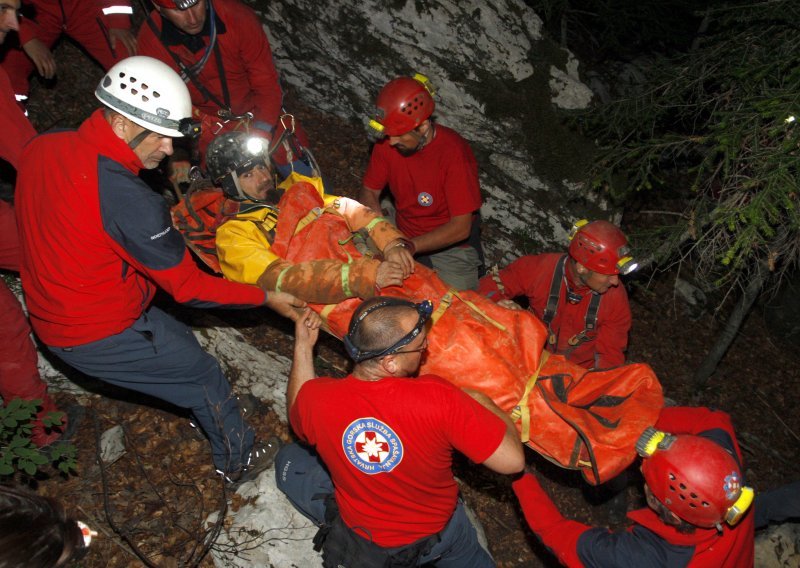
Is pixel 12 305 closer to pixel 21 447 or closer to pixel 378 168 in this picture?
pixel 21 447

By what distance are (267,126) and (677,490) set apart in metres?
4.57

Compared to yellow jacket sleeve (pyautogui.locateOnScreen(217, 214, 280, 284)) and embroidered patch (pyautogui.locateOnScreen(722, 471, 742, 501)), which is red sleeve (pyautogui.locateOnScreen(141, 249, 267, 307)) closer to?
yellow jacket sleeve (pyautogui.locateOnScreen(217, 214, 280, 284))

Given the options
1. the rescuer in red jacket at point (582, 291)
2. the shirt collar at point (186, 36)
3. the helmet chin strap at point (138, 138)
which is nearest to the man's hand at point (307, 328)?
the helmet chin strap at point (138, 138)

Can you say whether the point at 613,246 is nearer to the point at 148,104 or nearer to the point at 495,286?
the point at 495,286

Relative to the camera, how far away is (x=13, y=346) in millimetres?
4117

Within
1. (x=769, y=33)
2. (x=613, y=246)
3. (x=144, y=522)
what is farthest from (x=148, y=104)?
(x=769, y=33)

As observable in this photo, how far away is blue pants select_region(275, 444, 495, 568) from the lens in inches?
150

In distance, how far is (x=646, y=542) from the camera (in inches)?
131

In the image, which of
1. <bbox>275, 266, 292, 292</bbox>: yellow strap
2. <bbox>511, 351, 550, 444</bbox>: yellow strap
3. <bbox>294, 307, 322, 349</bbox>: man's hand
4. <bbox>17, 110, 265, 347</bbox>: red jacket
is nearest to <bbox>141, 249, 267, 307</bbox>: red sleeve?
<bbox>17, 110, 265, 347</bbox>: red jacket

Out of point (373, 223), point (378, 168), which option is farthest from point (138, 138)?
point (378, 168)

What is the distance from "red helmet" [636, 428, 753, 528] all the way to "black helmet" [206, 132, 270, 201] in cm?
358

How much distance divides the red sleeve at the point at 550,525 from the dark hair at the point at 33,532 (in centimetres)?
272

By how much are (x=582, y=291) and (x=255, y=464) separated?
340 centimetres

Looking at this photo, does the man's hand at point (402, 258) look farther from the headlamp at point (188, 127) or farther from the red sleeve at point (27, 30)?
the red sleeve at point (27, 30)
